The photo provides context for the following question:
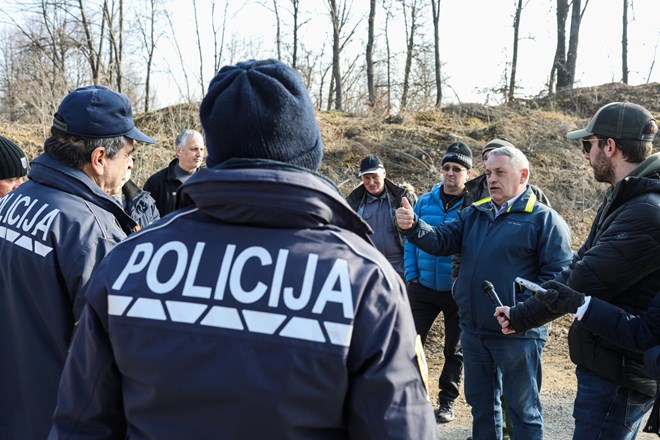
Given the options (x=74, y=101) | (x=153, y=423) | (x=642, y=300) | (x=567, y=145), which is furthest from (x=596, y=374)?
(x=567, y=145)

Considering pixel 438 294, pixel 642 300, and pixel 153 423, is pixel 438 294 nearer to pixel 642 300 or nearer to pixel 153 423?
pixel 642 300

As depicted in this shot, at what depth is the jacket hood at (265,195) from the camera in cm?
126

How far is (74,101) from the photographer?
2375 mm

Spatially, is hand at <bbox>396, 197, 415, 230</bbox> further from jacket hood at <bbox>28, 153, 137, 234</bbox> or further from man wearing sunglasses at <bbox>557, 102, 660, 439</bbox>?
jacket hood at <bbox>28, 153, 137, 234</bbox>

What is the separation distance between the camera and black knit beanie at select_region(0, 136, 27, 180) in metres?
3.40

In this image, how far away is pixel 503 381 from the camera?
3.83 metres

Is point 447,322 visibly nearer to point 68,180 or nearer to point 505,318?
point 505,318

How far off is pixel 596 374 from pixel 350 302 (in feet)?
7.07

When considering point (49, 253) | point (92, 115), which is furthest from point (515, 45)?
point (49, 253)

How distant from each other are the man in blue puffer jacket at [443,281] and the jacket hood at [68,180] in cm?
322

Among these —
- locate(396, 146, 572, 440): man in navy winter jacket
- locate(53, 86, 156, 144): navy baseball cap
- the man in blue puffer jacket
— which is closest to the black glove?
locate(396, 146, 572, 440): man in navy winter jacket

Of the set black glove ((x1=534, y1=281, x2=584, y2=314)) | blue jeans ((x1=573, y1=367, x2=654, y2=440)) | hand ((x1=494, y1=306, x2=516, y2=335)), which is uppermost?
black glove ((x1=534, y1=281, x2=584, y2=314))

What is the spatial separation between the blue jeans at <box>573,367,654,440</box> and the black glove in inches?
17.9

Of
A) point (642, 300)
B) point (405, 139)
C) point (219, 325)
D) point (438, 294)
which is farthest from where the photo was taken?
point (405, 139)
